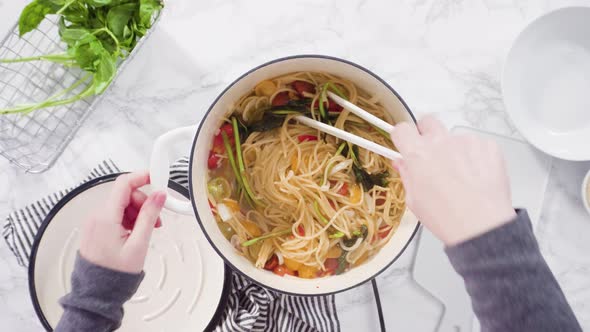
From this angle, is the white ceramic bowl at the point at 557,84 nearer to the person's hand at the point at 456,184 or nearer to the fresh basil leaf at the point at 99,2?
the person's hand at the point at 456,184

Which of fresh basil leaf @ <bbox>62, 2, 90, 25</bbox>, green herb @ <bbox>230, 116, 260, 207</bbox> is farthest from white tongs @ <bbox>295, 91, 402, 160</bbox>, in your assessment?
fresh basil leaf @ <bbox>62, 2, 90, 25</bbox>

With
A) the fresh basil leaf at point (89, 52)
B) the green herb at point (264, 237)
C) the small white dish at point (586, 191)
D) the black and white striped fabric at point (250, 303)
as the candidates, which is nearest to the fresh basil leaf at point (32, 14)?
the fresh basil leaf at point (89, 52)

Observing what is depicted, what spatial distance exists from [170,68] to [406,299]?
0.74m

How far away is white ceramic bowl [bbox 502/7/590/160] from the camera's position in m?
1.09

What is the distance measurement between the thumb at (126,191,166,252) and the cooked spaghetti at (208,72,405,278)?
16 centimetres

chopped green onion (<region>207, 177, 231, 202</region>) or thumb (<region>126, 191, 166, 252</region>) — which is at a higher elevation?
thumb (<region>126, 191, 166, 252</region>)

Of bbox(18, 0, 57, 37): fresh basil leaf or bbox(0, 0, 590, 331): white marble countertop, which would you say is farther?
bbox(0, 0, 590, 331): white marble countertop

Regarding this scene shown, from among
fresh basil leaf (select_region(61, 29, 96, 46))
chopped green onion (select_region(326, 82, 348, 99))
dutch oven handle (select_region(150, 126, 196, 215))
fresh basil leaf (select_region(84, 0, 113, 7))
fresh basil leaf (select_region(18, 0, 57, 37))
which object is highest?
fresh basil leaf (select_region(18, 0, 57, 37))

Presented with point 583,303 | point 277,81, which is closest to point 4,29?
point 277,81

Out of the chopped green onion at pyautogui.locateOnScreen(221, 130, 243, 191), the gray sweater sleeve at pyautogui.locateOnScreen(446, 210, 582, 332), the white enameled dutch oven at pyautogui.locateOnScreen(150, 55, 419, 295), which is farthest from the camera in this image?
the chopped green onion at pyautogui.locateOnScreen(221, 130, 243, 191)

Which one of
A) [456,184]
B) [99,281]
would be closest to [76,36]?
[99,281]

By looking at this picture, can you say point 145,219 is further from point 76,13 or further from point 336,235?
point 76,13

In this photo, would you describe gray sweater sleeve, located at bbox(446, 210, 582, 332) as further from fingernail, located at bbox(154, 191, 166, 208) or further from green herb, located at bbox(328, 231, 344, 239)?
fingernail, located at bbox(154, 191, 166, 208)

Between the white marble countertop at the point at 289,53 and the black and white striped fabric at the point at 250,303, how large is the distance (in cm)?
6
